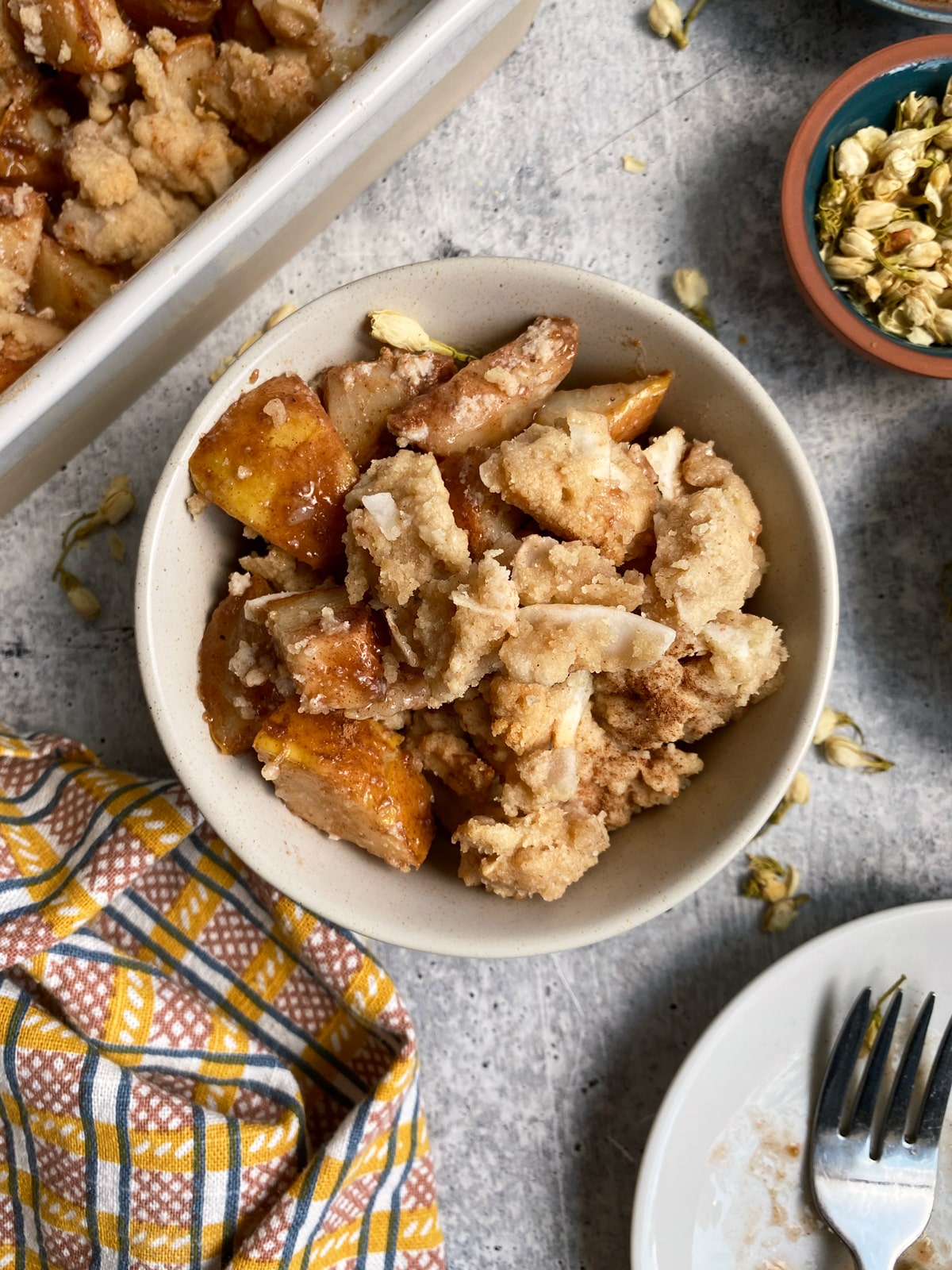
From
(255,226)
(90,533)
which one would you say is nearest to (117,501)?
(90,533)

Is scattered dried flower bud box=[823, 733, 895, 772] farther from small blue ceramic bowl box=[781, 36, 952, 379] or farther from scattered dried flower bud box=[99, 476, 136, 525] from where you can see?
scattered dried flower bud box=[99, 476, 136, 525]

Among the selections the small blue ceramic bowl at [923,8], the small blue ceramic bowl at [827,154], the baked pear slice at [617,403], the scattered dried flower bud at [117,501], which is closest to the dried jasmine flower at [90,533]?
the scattered dried flower bud at [117,501]

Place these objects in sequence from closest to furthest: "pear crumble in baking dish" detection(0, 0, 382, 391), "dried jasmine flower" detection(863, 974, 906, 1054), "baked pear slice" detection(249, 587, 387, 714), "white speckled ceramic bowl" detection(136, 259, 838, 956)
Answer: "baked pear slice" detection(249, 587, 387, 714), "white speckled ceramic bowl" detection(136, 259, 838, 956), "pear crumble in baking dish" detection(0, 0, 382, 391), "dried jasmine flower" detection(863, 974, 906, 1054)

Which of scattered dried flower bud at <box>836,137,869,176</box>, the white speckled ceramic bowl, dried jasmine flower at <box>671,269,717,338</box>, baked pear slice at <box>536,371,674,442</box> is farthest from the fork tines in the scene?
scattered dried flower bud at <box>836,137,869,176</box>

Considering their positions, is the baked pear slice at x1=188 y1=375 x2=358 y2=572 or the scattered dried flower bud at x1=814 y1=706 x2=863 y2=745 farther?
the scattered dried flower bud at x1=814 y1=706 x2=863 y2=745

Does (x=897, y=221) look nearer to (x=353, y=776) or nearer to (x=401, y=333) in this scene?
(x=401, y=333)
